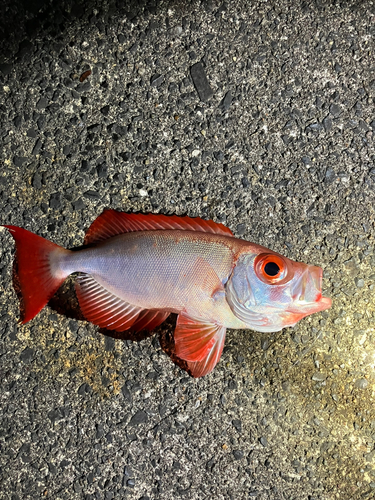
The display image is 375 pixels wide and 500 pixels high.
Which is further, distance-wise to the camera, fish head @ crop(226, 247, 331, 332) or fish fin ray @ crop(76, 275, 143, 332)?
fish fin ray @ crop(76, 275, 143, 332)

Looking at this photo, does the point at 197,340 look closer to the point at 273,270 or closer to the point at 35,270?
the point at 273,270

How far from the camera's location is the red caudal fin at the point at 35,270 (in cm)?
230

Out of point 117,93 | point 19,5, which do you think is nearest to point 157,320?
point 117,93

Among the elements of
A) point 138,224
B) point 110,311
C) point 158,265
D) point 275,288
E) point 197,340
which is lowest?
point 197,340

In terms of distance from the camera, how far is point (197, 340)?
2.24m

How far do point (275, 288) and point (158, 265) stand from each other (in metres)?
0.55

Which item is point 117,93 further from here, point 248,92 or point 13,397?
point 13,397

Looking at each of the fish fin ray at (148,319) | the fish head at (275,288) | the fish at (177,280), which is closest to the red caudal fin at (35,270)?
the fish at (177,280)

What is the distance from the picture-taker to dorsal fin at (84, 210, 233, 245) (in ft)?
Answer: 7.42

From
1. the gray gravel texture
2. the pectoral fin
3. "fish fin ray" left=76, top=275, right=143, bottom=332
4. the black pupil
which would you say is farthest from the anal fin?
the black pupil

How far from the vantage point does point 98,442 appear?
97.8 inches

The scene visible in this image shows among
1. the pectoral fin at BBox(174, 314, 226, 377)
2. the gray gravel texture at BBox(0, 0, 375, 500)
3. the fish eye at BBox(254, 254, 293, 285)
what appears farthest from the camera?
the gray gravel texture at BBox(0, 0, 375, 500)

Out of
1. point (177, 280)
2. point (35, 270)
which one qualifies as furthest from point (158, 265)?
point (35, 270)

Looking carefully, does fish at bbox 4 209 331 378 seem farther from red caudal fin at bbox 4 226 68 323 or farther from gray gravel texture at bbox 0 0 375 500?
gray gravel texture at bbox 0 0 375 500
